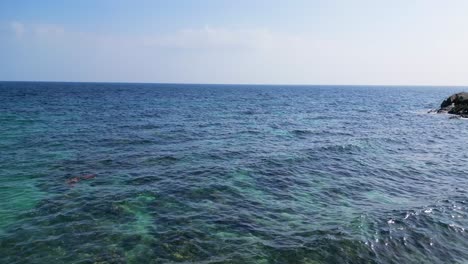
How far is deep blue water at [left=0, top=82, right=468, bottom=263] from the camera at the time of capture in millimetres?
13422

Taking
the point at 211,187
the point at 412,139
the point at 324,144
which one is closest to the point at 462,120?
the point at 412,139

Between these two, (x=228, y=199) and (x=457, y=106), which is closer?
(x=228, y=199)

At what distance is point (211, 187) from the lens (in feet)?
68.7

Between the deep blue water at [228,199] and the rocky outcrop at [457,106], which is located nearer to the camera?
the deep blue water at [228,199]

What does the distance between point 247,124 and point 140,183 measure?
30.4 metres

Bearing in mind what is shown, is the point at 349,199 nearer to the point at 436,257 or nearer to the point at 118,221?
the point at 436,257

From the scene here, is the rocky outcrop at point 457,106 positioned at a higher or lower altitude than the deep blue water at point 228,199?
higher

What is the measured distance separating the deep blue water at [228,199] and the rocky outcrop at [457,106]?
32320mm

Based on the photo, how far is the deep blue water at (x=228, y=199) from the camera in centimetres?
1342

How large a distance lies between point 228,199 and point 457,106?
67.9 meters

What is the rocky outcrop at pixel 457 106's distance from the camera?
6345 centimetres

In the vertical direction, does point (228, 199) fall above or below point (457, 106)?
below

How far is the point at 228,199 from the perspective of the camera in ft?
62.9

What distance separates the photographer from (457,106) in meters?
67.2
